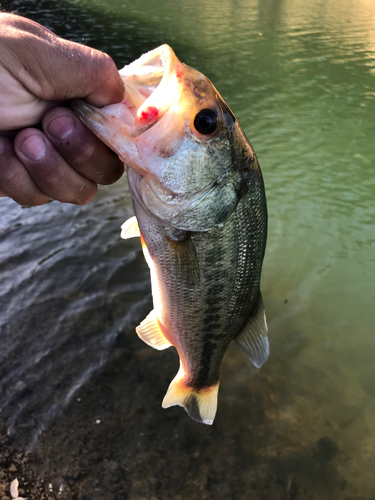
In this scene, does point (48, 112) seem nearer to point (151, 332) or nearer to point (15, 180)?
point (15, 180)

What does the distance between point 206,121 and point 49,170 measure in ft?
2.80

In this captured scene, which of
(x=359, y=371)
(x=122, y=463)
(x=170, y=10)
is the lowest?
(x=359, y=371)

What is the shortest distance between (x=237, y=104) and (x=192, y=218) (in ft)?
33.4

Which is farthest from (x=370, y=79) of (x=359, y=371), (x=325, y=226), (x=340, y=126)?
(x=359, y=371)

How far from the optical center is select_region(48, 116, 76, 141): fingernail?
5.73 feet

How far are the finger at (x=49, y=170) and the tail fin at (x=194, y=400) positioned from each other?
A: 1537 millimetres

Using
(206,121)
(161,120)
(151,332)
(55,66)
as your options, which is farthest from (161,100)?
(151,332)

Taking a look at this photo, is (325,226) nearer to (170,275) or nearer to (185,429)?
(185,429)

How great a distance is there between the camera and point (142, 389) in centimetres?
418

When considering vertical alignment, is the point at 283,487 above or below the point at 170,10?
below

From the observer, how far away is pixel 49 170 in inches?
75.3

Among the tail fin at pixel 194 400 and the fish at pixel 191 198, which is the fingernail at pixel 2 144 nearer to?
the fish at pixel 191 198

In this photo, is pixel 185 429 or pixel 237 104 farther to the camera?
pixel 237 104

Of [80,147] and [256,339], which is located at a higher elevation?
[80,147]
